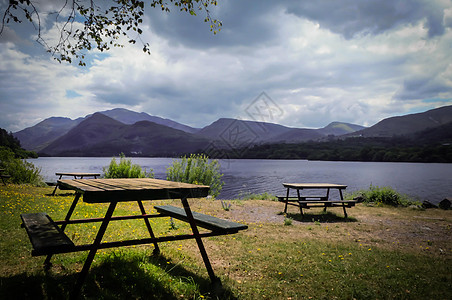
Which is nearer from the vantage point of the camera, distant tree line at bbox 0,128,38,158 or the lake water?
distant tree line at bbox 0,128,38,158

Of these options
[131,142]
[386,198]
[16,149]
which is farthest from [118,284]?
[131,142]

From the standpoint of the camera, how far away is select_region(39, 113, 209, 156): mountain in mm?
130250

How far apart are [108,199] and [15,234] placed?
3.77m

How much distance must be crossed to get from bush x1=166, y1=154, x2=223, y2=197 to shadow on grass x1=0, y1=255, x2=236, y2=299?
1091 cm

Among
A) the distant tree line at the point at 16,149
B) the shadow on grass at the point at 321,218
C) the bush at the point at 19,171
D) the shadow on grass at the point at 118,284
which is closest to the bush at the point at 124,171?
the bush at the point at 19,171

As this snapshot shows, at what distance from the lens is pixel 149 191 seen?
9.26 ft

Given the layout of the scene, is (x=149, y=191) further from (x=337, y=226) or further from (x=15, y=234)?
(x=337, y=226)

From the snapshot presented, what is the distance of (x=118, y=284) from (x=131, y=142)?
159 meters

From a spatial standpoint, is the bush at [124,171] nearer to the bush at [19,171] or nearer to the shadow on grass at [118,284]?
the bush at [19,171]

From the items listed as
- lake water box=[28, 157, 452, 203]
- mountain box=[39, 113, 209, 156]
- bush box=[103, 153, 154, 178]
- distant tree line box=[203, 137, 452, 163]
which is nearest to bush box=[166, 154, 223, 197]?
bush box=[103, 153, 154, 178]

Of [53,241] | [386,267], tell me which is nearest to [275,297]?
[386,267]

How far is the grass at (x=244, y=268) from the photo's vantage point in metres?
3.03

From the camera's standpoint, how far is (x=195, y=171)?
1464 cm

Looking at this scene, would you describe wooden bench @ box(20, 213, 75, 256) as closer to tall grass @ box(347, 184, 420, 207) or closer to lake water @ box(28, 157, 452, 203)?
tall grass @ box(347, 184, 420, 207)
